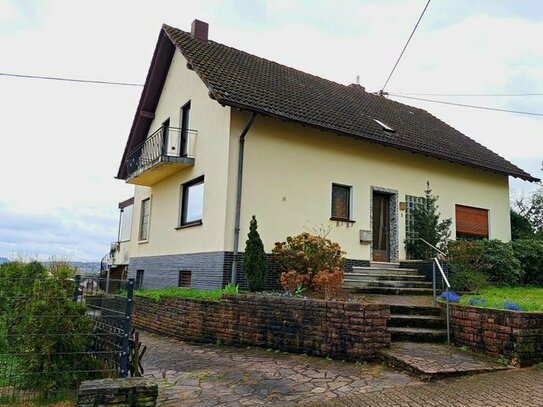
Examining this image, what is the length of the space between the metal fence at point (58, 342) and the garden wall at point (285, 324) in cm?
291

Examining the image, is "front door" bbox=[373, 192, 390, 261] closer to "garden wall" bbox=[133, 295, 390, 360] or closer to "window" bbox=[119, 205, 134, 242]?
"garden wall" bbox=[133, 295, 390, 360]

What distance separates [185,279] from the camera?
489 inches

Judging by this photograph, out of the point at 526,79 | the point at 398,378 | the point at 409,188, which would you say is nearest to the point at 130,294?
the point at 398,378

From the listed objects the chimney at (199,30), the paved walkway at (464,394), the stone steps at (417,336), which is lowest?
the paved walkway at (464,394)

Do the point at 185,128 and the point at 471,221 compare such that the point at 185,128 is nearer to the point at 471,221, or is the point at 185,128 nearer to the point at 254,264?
the point at 254,264

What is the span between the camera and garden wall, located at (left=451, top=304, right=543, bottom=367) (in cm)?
611

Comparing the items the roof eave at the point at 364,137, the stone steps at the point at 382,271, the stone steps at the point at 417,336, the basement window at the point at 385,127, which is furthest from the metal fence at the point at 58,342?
the basement window at the point at 385,127

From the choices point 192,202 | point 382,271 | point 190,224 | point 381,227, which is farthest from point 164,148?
point 382,271

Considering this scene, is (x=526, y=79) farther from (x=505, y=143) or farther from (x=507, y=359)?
(x=507, y=359)

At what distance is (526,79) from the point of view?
16.1m

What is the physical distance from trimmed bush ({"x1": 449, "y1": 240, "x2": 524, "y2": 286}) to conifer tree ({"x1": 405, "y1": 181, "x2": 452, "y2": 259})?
510mm

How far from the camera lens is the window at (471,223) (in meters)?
14.7

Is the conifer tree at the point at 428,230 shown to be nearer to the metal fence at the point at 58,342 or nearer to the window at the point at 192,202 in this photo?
the window at the point at 192,202

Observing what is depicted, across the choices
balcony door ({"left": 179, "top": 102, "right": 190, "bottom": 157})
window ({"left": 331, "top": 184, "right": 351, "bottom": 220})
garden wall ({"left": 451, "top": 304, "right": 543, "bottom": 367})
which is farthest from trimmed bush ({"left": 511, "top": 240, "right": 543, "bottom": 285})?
balcony door ({"left": 179, "top": 102, "right": 190, "bottom": 157})
